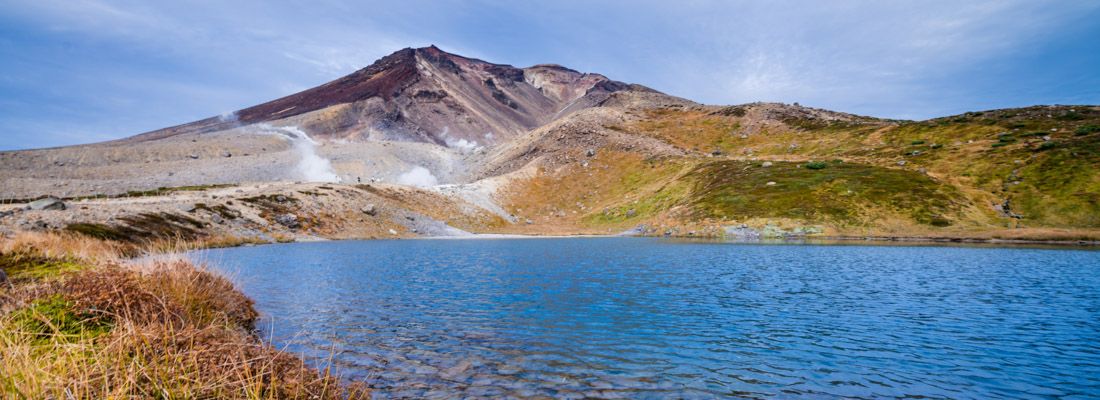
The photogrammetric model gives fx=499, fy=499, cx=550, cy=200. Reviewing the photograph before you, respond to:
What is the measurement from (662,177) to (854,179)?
42147mm

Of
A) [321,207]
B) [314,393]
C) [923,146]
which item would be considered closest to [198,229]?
[321,207]

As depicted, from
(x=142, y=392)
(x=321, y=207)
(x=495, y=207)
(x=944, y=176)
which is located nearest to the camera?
(x=142, y=392)

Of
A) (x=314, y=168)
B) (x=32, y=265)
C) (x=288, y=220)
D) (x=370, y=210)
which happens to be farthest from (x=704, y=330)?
(x=314, y=168)

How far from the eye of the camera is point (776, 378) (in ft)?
41.5

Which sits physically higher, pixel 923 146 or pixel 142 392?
pixel 923 146

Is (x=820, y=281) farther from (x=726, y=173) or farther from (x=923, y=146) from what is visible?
(x=923, y=146)

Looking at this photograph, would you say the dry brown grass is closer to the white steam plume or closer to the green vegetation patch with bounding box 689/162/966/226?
the green vegetation patch with bounding box 689/162/966/226

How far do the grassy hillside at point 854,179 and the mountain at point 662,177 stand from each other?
395 millimetres

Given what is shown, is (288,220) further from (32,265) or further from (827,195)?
(827,195)

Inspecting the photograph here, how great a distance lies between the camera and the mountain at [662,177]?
7138 centimetres

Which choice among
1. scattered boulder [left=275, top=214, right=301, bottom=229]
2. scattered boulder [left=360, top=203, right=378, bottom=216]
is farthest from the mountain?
scattered boulder [left=275, top=214, right=301, bottom=229]

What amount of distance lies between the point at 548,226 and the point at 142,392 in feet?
339

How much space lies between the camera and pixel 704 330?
17641mm

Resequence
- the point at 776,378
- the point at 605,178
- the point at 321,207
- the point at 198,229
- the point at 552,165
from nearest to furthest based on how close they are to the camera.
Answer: the point at 776,378 → the point at 198,229 → the point at 321,207 → the point at 605,178 → the point at 552,165
